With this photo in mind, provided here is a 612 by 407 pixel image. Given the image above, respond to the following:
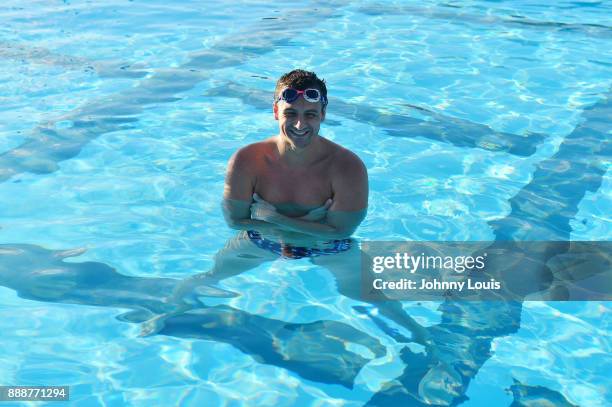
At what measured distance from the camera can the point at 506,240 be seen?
5.03 metres

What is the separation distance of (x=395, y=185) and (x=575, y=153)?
1781 mm

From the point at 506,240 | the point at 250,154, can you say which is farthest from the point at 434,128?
the point at 250,154

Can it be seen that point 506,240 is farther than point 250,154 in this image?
Yes

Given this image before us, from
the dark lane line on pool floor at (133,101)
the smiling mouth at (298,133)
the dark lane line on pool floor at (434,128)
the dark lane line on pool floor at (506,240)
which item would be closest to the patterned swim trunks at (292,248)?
the dark lane line on pool floor at (506,240)

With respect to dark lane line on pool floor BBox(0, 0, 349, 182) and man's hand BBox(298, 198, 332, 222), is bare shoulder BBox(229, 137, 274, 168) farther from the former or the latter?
dark lane line on pool floor BBox(0, 0, 349, 182)

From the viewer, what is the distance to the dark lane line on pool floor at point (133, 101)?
20.5ft

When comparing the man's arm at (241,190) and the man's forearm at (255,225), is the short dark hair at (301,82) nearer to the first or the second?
the man's arm at (241,190)

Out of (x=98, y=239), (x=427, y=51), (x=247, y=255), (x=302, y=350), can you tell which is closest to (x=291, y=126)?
(x=247, y=255)

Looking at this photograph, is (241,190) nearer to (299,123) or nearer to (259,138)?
(299,123)

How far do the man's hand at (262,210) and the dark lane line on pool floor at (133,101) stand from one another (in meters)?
2.61

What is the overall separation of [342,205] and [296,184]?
0.31 meters

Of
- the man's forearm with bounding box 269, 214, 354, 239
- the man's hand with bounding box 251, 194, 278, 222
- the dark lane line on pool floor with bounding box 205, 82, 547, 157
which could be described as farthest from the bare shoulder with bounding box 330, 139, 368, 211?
the dark lane line on pool floor with bounding box 205, 82, 547, 157

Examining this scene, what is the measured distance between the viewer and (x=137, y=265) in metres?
4.71

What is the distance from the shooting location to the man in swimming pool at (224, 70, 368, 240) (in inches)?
157
